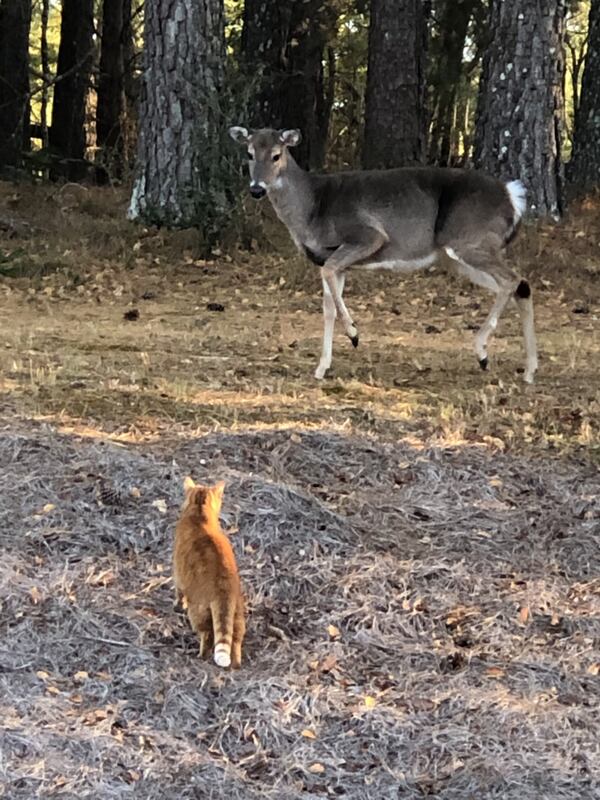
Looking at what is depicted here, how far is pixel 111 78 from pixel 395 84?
571cm

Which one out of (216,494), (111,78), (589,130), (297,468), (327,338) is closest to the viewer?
(216,494)

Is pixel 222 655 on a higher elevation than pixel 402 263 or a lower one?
lower

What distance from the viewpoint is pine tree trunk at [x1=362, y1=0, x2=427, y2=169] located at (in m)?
13.8

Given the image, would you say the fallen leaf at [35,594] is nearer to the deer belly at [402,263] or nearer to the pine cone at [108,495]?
the pine cone at [108,495]

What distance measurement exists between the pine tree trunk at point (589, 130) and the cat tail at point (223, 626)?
10.5 m

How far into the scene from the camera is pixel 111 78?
17.9m

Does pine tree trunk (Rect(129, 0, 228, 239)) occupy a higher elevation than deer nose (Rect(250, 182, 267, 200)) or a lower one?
higher

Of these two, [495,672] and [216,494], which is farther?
[216,494]

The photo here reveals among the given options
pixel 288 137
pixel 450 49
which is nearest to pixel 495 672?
pixel 288 137

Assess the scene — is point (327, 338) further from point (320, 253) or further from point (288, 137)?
point (288, 137)

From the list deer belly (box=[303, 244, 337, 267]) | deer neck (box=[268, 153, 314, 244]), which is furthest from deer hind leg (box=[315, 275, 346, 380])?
deer neck (box=[268, 153, 314, 244])

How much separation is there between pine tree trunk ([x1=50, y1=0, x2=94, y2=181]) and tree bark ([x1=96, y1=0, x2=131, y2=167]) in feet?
0.85

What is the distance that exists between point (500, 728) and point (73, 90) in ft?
53.8

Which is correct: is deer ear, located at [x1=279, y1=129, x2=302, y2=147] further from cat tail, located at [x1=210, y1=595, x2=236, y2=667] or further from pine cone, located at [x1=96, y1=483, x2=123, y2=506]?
cat tail, located at [x1=210, y1=595, x2=236, y2=667]
